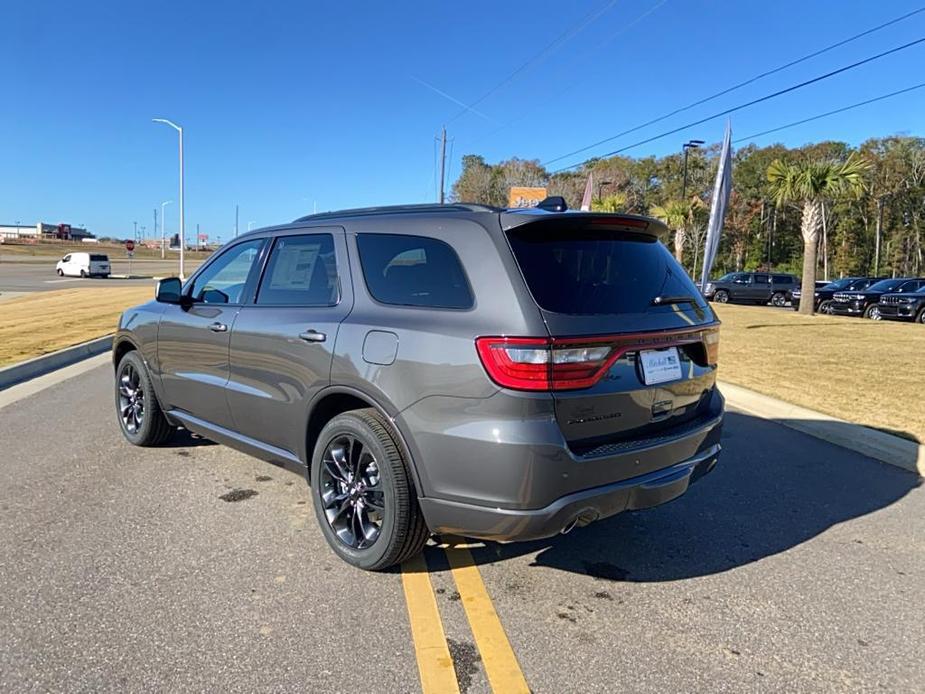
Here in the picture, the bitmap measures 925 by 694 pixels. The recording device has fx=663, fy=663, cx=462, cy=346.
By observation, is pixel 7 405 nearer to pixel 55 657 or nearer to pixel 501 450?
pixel 55 657

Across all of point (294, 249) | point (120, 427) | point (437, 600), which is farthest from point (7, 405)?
point (437, 600)

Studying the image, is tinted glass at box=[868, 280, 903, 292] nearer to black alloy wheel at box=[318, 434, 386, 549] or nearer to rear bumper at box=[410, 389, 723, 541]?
rear bumper at box=[410, 389, 723, 541]

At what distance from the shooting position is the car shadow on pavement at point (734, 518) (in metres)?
3.56

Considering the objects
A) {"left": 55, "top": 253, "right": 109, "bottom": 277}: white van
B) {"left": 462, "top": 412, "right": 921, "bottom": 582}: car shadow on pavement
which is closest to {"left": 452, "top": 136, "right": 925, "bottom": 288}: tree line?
{"left": 55, "top": 253, "right": 109, "bottom": 277}: white van

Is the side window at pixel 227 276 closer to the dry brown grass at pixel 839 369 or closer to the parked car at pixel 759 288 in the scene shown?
the dry brown grass at pixel 839 369

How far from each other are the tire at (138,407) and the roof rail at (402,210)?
2.05 meters

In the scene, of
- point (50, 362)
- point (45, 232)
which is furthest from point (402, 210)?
point (45, 232)

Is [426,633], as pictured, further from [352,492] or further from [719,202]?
[719,202]

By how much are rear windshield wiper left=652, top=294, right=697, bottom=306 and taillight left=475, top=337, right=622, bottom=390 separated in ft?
2.19

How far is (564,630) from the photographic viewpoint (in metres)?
2.88

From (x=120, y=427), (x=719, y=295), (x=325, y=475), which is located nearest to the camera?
(x=325, y=475)

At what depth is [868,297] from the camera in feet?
78.9

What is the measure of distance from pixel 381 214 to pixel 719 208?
40.8 feet

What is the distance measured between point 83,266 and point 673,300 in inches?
1863
